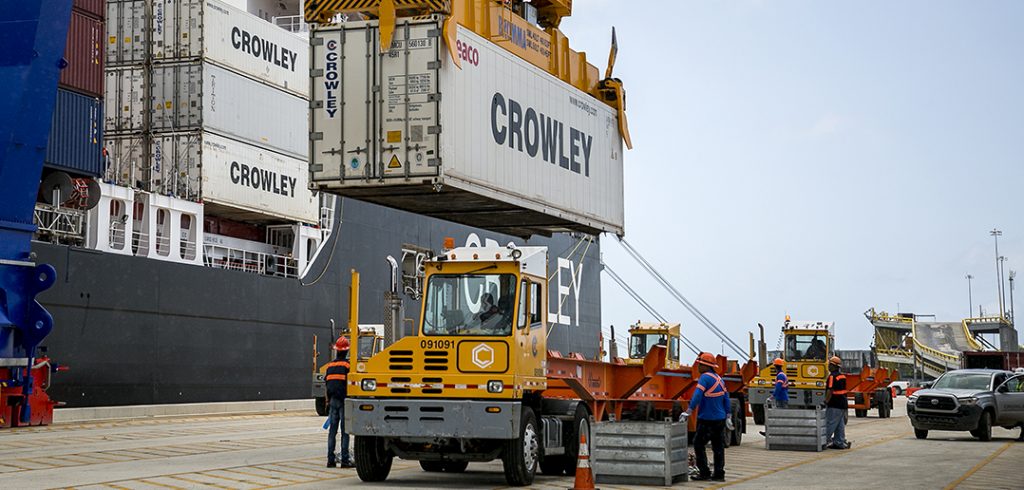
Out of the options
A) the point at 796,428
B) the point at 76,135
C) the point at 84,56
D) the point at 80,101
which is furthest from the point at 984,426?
the point at 84,56

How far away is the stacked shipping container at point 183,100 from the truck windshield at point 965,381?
2115cm

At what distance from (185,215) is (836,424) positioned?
2156 centimetres

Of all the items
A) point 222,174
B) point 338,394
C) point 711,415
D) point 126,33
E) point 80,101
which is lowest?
point 711,415

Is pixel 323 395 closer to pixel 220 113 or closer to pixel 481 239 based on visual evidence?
pixel 220 113

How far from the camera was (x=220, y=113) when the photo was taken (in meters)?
34.6

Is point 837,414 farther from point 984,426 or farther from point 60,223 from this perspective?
point 60,223

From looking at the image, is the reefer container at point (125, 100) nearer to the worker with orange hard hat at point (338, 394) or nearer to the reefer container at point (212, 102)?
the reefer container at point (212, 102)

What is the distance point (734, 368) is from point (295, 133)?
20.6m

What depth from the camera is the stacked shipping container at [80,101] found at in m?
27.3

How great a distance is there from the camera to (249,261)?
39.2m

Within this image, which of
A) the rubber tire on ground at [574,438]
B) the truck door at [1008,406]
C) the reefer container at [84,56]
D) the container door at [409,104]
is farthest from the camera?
the reefer container at [84,56]

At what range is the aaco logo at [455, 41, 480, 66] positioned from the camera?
1810 cm

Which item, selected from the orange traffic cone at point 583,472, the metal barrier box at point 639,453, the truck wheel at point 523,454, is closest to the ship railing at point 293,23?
the metal barrier box at point 639,453

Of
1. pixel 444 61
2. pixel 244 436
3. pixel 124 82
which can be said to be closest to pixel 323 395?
pixel 244 436
